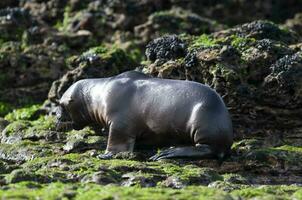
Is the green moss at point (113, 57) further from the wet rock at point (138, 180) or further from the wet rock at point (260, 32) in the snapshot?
the wet rock at point (138, 180)

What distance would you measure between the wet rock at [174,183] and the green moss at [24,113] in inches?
281

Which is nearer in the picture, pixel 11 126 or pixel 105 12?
pixel 11 126

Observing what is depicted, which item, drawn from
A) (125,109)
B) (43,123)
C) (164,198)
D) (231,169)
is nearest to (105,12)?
(43,123)

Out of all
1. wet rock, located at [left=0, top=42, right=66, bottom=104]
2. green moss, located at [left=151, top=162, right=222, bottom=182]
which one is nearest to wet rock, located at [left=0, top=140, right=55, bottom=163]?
green moss, located at [left=151, top=162, right=222, bottom=182]

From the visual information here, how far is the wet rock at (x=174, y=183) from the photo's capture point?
10.0 metres

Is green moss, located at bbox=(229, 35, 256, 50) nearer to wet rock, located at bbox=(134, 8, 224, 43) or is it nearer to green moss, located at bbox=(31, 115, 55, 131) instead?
green moss, located at bbox=(31, 115, 55, 131)

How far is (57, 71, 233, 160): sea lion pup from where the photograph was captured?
11891mm

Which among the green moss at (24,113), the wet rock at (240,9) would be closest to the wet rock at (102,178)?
the green moss at (24,113)

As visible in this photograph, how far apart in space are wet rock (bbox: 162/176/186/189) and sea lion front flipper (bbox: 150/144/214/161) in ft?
4.91

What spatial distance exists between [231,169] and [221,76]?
2.57 meters

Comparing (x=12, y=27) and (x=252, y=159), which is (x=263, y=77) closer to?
(x=252, y=159)

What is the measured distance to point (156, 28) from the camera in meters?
20.5

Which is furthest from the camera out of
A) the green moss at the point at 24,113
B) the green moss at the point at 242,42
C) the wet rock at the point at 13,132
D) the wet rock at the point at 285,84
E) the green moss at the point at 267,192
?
the green moss at the point at 24,113

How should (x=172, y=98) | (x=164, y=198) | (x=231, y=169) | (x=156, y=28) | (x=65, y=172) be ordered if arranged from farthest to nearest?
(x=156, y=28) < (x=172, y=98) < (x=231, y=169) < (x=65, y=172) < (x=164, y=198)
